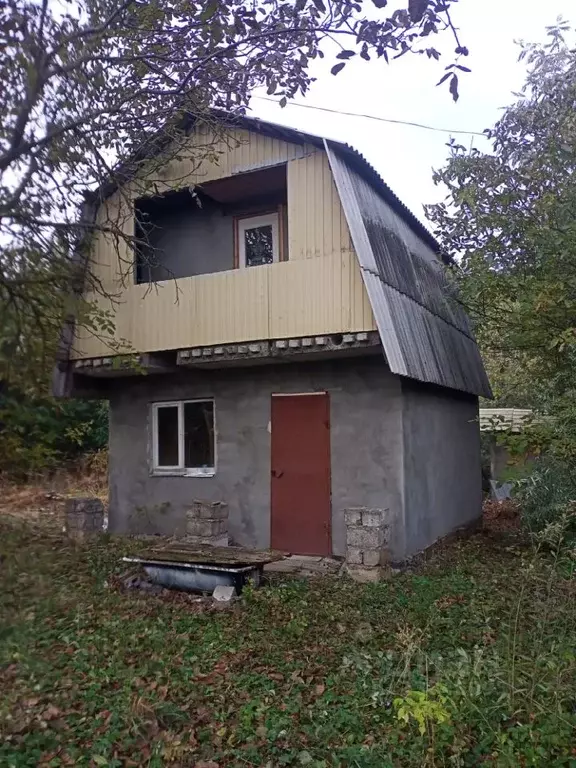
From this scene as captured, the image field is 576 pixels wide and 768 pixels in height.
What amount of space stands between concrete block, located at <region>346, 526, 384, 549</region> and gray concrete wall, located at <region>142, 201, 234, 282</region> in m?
4.99

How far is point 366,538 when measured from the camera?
25.5ft

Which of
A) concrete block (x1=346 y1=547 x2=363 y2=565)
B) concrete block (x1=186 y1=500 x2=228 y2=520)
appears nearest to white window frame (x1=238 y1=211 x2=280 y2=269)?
concrete block (x1=186 y1=500 x2=228 y2=520)

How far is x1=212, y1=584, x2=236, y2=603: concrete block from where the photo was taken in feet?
23.0

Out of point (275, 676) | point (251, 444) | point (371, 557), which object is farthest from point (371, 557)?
point (251, 444)

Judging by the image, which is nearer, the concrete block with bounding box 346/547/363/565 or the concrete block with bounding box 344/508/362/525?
the concrete block with bounding box 346/547/363/565

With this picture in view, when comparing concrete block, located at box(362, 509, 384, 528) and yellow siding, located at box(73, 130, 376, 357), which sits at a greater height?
yellow siding, located at box(73, 130, 376, 357)

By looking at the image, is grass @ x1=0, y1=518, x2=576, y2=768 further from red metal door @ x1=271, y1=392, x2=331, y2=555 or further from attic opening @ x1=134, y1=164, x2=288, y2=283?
attic opening @ x1=134, y1=164, x2=288, y2=283

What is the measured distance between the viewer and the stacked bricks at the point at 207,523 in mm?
9086

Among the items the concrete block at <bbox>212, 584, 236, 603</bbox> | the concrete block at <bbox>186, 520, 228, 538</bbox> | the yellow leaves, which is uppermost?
the concrete block at <bbox>186, 520, 228, 538</bbox>

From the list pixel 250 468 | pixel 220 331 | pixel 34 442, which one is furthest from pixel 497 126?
pixel 34 442

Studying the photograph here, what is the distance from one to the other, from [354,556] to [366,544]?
0.23 m

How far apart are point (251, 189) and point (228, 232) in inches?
37.4

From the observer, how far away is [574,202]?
8094mm

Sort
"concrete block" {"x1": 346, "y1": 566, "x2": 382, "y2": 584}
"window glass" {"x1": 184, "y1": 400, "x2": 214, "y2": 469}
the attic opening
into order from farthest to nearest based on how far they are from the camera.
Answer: "window glass" {"x1": 184, "y1": 400, "x2": 214, "y2": 469} < the attic opening < "concrete block" {"x1": 346, "y1": 566, "x2": 382, "y2": 584}
